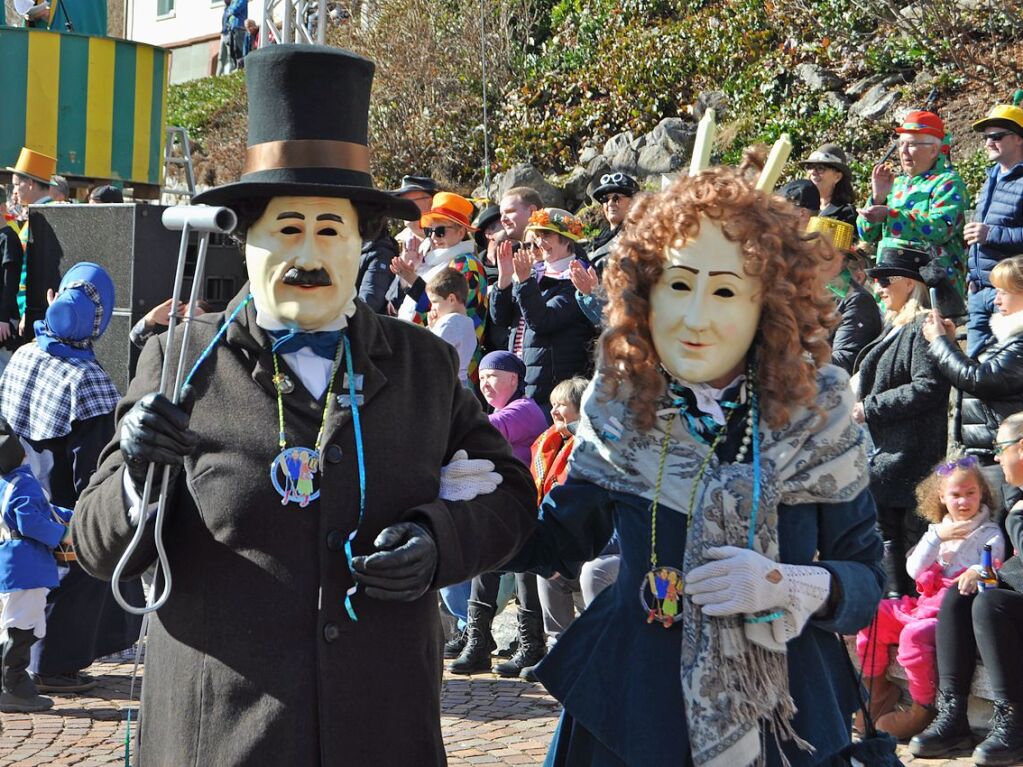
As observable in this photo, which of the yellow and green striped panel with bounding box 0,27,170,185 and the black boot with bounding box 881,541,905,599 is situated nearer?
the black boot with bounding box 881,541,905,599

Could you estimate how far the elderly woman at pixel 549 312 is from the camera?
745 cm

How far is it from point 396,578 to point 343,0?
17.6 m

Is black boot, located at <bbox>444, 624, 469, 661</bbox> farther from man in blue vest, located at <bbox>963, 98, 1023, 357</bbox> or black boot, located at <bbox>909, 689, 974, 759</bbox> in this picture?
man in blue vest, located at <bbox>963, 98, 1023, 357</bbox>

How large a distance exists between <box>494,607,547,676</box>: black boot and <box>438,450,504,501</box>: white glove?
3564 millimetres

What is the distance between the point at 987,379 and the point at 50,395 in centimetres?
404

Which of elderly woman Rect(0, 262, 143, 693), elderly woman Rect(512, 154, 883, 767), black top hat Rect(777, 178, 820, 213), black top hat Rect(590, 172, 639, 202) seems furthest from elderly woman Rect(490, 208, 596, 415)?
elderly woman Rect(512, 154, 883, 767)

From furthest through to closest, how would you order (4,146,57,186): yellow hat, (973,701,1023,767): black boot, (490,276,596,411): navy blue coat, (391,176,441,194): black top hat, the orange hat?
1. (4,146,57,186): yellow hat
2. (391,176,441,194): black top hat
3. the orange hat
4. (490,276,596,411): navy blue coat
5. (973,701,1023,767): black boot

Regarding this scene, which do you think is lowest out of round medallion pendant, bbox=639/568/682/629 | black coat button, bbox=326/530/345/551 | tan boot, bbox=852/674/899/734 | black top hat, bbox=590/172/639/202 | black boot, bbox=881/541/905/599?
tan boot, bbox=852/674/899/734

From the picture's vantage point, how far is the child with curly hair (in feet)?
18.7

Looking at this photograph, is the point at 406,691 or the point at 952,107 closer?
the point at 406,691

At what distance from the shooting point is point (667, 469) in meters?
3.12

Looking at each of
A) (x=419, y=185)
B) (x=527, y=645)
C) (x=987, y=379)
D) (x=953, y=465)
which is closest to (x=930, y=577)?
(x=953, y=465)

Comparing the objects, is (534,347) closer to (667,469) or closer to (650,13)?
(667,469)

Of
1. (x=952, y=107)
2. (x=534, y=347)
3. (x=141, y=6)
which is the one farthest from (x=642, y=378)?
(x=141, y=6)
